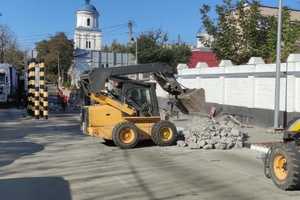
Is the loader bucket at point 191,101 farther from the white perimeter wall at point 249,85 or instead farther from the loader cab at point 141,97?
the white perimeter wall at point 249,85

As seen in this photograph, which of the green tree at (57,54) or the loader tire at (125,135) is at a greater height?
the green tree at (57,54)

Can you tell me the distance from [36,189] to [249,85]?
17.4m

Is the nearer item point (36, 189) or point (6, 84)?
point (36, 189)

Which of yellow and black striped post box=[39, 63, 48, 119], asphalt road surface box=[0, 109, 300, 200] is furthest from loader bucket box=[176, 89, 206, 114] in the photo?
yellow and black striped post box=[39, 63, 48, 119]

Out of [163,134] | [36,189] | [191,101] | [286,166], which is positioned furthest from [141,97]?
[286,166]

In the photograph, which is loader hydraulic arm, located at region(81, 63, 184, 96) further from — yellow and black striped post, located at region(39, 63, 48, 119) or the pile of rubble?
yellow and black striped post, located at region(39, 63, 48, 119)

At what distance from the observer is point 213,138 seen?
1845 centimetres

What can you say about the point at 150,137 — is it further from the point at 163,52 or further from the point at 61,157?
the point at 163,52

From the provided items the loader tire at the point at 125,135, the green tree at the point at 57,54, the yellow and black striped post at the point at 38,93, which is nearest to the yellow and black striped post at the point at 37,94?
the yellow and black striped post at the point at 38,93

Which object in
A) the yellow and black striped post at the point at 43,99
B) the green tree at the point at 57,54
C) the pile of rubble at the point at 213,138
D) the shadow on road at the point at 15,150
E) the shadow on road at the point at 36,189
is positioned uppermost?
the green tree at the point at 57,54

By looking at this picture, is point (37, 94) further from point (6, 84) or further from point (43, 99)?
point (6, 84)

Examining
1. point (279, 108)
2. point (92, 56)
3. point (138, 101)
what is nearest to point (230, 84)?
point (279, 108)

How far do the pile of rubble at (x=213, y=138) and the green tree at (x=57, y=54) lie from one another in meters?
98.1

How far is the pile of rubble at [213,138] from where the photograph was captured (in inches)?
720
